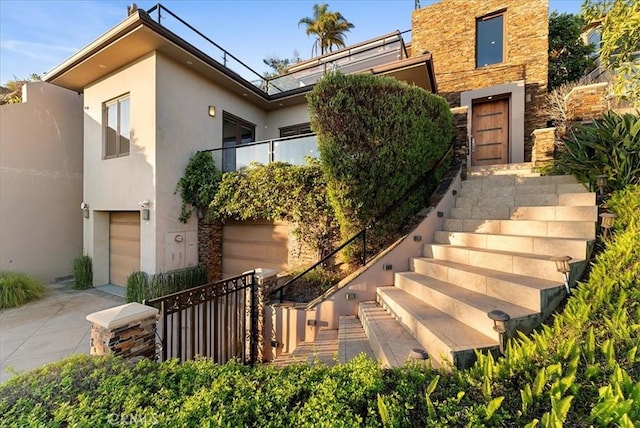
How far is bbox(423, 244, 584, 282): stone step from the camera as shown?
3.09 meters

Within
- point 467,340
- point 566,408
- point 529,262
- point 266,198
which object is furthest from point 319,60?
point 566,408

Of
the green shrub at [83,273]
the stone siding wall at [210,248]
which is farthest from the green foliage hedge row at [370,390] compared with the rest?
the green shrub at [83,273]

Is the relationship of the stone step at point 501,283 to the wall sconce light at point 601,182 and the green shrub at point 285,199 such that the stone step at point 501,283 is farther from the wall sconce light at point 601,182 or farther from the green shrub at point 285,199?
the green shrub at point 285,199

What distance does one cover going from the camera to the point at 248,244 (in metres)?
A: 7.58

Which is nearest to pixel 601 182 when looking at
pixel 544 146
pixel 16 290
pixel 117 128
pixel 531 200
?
pixel 531 200

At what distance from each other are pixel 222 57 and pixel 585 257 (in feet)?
31.7

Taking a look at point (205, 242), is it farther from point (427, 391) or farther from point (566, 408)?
point (566, 408)

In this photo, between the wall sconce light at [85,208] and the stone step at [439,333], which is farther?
the wall sconce light at [85,208]

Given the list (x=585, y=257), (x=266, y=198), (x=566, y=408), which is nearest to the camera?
(x=566, y=408)

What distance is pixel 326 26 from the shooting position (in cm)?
1861

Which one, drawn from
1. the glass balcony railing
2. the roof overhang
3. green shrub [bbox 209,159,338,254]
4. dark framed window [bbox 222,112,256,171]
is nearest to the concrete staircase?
green shrub [bbox 209,159,338,254]

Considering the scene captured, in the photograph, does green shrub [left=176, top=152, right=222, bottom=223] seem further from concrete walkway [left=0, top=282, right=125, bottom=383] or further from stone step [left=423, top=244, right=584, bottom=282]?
stone step [left=423, top=244, right=584, bottom=282]

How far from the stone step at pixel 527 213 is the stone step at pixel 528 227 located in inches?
9.4

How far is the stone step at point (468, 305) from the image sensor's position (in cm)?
261
